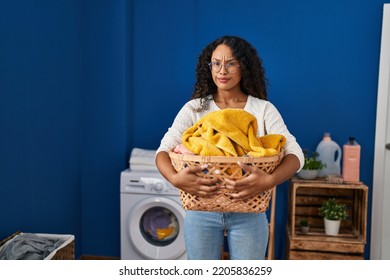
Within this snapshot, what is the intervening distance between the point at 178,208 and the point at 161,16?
4.16 feet

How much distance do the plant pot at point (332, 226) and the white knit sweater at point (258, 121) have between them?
1663 mm

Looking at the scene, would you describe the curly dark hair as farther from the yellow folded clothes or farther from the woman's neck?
the yellow folded clothes

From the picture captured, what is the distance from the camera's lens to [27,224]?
2480 millimetres

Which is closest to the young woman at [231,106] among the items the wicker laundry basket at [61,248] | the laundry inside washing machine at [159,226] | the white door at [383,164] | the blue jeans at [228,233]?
the blue jeans at [228,233]

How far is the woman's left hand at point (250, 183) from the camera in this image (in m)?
1.18

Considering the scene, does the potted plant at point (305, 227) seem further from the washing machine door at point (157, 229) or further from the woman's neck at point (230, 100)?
the woman's neck at point (230, 100)

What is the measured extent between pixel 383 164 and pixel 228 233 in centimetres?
198

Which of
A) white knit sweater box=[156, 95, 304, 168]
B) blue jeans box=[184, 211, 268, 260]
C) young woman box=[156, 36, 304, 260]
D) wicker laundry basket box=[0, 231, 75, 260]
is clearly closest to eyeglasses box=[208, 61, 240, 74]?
young woman box=[156, 36, 304, 260]

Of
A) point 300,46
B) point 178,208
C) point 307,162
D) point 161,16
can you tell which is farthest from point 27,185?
point 300,46

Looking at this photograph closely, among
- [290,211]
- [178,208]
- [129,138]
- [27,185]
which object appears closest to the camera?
[27,185]

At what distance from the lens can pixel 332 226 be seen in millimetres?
2877

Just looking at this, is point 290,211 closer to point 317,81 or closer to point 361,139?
point 361,139

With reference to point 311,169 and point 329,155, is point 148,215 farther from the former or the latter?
point 329,155

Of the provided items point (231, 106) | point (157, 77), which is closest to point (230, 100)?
point (231, 106)
